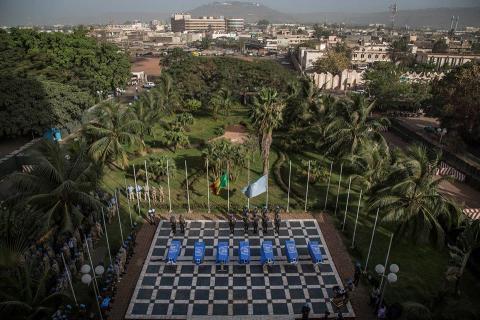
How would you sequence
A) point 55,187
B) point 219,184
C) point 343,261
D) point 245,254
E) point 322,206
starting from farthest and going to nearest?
1. point 219,184
2. point 322,206
3. point 343,261
4. point 245,254
5. point 55,187

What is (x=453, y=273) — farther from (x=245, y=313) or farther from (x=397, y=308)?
(x=245, y=313)

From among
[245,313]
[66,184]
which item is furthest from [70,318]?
[245,313]

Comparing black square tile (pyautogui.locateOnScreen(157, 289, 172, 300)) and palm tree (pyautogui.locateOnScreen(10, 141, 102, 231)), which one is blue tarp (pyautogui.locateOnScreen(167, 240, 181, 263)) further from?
palm tree (pyautogui.locateOnScreen(10, 141, 102, 231))

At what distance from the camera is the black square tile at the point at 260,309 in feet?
48.7

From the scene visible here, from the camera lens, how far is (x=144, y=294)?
15.9 meters

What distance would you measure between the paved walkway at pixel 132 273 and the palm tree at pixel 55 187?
11.1 ft

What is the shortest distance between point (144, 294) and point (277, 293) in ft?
19.6

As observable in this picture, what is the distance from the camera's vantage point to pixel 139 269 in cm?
1744

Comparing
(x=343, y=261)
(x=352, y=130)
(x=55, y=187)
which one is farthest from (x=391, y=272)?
(x=55, y=187)

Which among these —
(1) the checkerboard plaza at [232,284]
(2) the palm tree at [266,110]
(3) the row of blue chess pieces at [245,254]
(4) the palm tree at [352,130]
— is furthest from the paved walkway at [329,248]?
(4) the palm tree at [352,130]

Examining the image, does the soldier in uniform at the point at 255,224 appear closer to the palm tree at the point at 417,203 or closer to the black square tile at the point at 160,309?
the palm tree at the point at 417,203

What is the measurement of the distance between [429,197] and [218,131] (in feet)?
82.6

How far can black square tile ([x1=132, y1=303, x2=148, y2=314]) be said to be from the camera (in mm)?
14883

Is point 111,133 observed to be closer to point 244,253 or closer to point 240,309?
point 244,253
